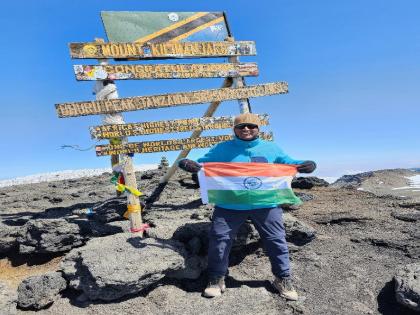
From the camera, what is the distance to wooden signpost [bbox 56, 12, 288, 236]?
6.45 metres

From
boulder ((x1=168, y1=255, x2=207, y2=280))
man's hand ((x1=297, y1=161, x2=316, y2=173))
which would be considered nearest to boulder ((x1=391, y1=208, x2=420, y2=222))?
man's hand ((x1=297, y1=161, x2=316, y2=173))

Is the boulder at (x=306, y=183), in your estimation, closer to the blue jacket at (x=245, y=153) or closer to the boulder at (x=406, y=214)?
the boulder at (x=406, y=214)

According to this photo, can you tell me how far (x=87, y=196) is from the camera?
10.4 meters

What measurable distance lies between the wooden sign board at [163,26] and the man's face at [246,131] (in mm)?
2973

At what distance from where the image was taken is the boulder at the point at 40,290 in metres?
5.07

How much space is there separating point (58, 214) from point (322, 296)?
554 centimetres

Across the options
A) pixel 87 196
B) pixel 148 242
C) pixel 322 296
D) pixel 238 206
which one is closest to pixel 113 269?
pixel 148 242

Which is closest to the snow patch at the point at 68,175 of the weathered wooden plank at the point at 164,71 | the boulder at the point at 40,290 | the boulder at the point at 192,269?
the weathered wooden plank at the point at 164,71

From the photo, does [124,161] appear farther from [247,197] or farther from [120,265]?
[247,197]

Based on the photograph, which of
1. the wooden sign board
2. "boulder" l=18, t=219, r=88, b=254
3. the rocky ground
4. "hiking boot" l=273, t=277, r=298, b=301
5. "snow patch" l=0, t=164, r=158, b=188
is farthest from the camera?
"snow patch" l=0, t=164, r=158, b=188

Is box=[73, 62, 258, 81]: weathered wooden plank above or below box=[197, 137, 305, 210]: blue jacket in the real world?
above

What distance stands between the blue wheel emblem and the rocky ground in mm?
981

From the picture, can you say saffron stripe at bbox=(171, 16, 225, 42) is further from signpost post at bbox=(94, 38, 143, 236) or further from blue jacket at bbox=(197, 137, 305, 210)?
blue jacket at bbox=(197, 137, 305, 210)

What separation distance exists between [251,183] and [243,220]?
1.82 feet
